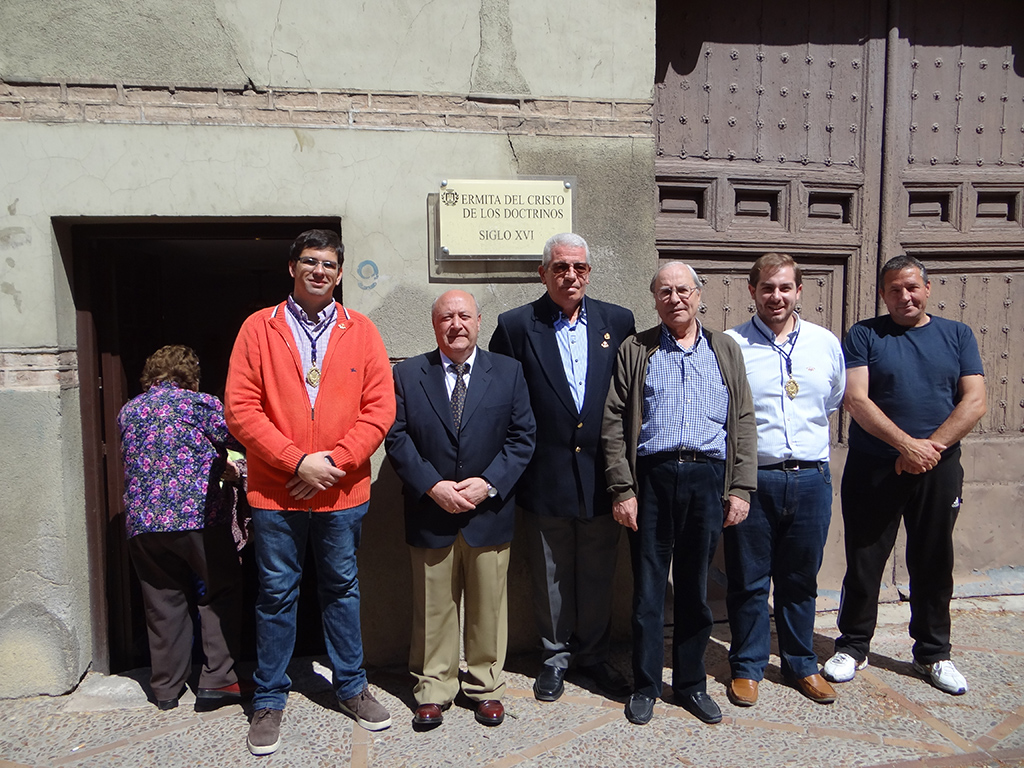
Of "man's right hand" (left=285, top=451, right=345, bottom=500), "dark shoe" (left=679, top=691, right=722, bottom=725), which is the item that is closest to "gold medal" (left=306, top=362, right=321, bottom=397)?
"man's right hand" (left=285, top=451, right=345, bottom=500)

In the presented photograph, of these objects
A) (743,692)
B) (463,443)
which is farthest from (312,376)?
(743,692)

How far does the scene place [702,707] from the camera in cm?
307

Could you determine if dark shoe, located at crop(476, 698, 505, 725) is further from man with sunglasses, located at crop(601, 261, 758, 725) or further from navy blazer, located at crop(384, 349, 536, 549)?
navy blazer, located at crop(384, 349, 536, 549)

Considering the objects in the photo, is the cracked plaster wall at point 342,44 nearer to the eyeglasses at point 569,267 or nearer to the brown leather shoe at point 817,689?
the eyeglasses at point 569,267

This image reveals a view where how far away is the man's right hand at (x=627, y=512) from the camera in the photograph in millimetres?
3014

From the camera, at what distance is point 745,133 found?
416cm

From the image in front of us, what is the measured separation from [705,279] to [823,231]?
2.62 feet

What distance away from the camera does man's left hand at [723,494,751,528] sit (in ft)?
9.95

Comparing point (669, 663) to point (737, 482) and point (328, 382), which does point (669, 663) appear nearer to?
point (737, 482)

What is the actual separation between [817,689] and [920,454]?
1.16 metres

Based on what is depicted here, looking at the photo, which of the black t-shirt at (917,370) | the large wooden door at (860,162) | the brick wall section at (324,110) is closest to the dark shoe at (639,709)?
the black t-shirt at (917,370)

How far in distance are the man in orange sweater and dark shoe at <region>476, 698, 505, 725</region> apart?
0.39m

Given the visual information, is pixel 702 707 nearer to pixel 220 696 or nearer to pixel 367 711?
pixel 367 711

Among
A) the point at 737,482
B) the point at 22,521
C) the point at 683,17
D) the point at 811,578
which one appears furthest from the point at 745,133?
the point at 22,521
